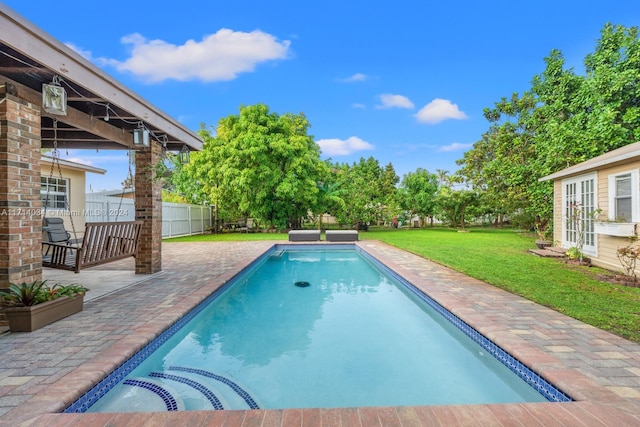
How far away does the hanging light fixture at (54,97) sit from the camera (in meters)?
3.84

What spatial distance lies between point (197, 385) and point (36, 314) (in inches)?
88.8

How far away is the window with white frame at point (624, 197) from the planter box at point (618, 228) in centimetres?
16

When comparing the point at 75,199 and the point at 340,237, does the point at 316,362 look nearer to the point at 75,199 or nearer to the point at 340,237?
the point at 340,237

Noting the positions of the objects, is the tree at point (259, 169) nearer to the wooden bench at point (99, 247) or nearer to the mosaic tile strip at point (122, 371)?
the wooden bench at point (99, 247)

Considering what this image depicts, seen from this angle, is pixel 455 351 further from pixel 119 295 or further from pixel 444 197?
pixel 444 197

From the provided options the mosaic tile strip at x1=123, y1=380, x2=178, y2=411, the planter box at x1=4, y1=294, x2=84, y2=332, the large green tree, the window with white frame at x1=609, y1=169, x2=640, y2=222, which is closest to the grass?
the window with white frame at x1=609, y1=169, x2=640, y2=222

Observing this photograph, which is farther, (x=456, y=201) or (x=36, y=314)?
(x=456, y=201)

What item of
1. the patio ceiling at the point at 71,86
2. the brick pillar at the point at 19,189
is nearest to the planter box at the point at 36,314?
the brick pillar at the point at 19,189

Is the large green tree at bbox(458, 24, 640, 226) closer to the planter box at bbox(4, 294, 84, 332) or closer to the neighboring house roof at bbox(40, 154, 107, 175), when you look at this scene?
the planter box at bbox(4, 294, 84, 332)

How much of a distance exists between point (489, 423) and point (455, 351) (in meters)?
1.90

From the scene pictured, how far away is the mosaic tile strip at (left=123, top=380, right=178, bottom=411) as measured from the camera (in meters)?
2.87

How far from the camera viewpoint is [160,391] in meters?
3.11

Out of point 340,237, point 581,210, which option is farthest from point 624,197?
point 340,237

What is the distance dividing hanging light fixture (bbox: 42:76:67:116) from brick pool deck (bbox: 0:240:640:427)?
2624 millimetres
